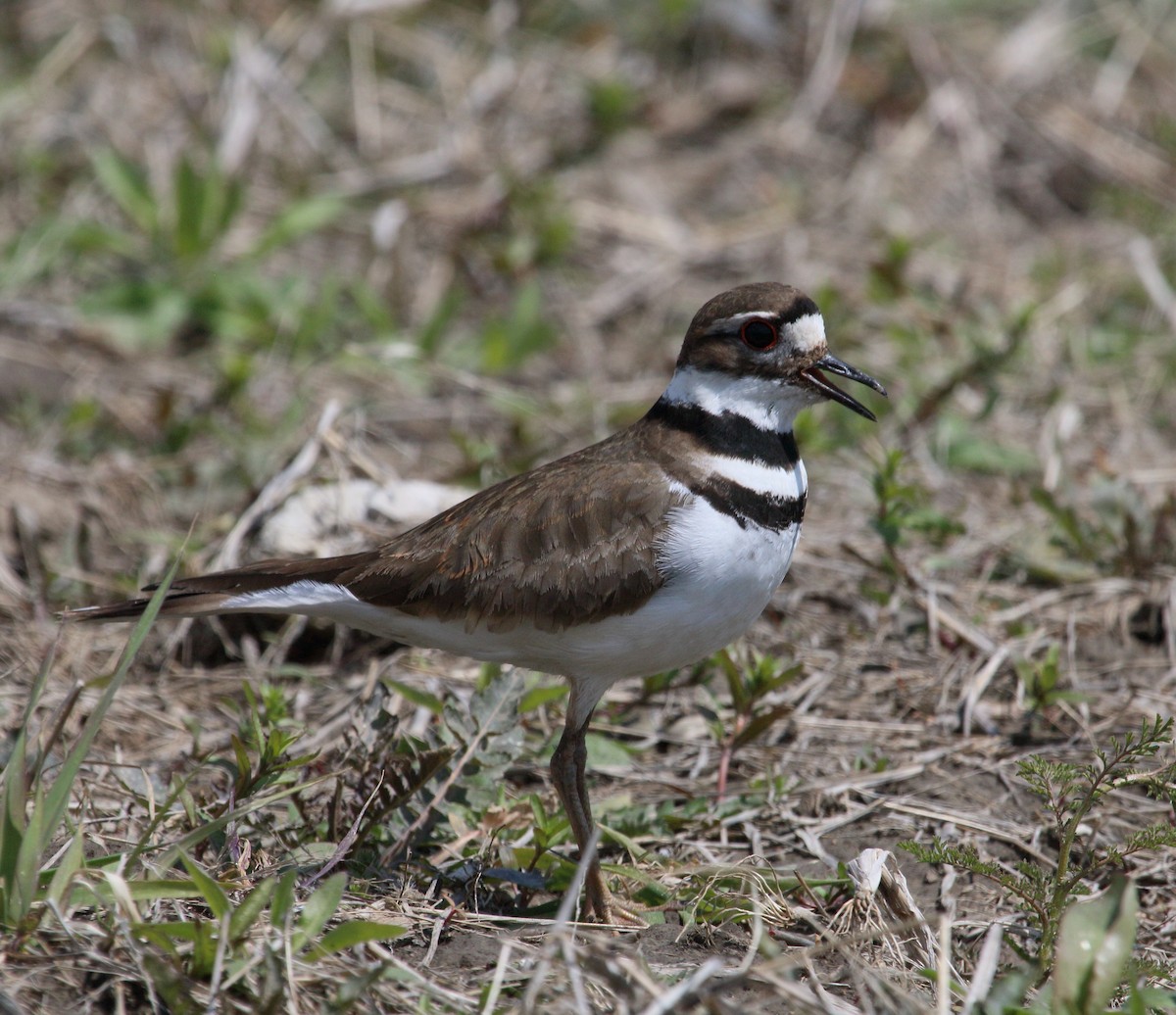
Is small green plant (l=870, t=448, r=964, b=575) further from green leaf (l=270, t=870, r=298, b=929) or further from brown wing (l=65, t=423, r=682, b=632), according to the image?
green leaf (l=270, t=870, r=298, b=929)

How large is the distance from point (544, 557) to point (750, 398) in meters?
0.73

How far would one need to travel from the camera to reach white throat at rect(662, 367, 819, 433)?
12.8 ft

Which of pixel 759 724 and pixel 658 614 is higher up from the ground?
pixel 658 614

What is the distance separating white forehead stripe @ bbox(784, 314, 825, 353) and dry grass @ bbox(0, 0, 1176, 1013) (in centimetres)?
103

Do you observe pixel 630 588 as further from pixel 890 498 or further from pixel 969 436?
pixel 969 436

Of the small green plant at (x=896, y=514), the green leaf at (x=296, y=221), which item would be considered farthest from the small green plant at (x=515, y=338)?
the small green plant at (x=896, y=514)

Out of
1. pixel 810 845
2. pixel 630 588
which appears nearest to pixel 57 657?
pixel 630 588

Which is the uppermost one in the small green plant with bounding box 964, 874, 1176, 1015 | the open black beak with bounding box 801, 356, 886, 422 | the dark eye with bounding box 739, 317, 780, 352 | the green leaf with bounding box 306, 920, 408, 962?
the dark eye with bounding box 739, 317, 780, 352

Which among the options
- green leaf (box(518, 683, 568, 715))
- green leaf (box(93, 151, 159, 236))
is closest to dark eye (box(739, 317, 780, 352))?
green leaf (box(518, 683, 568, 715))

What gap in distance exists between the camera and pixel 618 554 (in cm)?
369

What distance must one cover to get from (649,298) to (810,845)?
12.8 feet

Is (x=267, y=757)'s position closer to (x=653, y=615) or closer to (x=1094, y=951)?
(x=653, y=615)

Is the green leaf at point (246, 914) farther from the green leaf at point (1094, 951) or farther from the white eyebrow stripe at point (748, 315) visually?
the white eyebrow stripe at point (748, 315)

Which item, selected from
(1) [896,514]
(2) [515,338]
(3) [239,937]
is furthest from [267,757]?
(2) [515,338]
